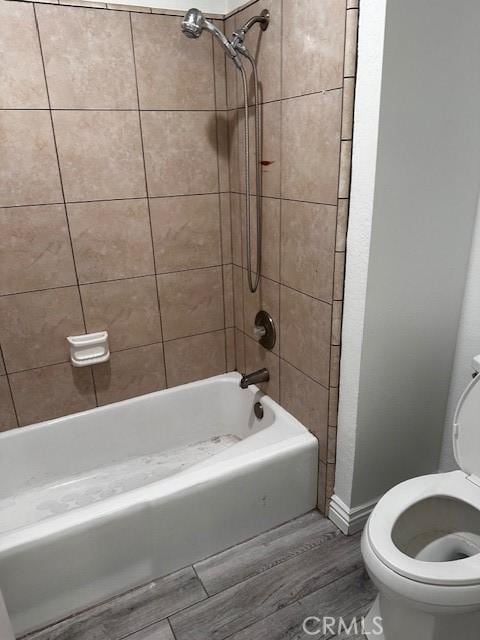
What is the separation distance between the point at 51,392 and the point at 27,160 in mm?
991

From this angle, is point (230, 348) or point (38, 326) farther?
point (230, 348)

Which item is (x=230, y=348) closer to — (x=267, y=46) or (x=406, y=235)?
(x=406, y=235)

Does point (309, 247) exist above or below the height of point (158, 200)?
below

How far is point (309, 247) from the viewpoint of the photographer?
165cm

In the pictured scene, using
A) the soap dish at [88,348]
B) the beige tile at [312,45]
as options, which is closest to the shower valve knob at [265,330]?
the soap dish at [88,348]

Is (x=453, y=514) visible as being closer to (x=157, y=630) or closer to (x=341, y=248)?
(x=341, y=248)

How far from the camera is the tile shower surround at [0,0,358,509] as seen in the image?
1.55m

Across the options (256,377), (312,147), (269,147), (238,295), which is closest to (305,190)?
(312,147)

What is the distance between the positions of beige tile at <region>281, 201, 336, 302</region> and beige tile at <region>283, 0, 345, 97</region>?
39 cm

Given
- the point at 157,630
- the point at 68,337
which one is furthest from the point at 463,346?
the point at 68,337

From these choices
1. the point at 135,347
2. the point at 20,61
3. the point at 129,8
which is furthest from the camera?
the point at 135,347

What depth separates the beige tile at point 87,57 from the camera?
1649 mm

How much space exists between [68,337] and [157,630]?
1178 millimetres

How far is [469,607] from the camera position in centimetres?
116
